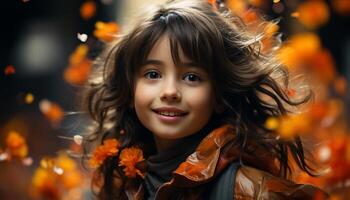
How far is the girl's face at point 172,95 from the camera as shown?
109 inches

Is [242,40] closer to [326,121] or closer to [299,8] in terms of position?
[326,121]

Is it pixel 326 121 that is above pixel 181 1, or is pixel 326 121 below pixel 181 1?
below

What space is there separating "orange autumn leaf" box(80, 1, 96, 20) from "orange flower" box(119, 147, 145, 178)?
3.67 m

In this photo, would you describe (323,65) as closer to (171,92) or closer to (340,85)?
(340,85)

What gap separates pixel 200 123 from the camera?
2855 millimetres

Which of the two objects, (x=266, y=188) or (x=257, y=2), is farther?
(x=257, y=2)

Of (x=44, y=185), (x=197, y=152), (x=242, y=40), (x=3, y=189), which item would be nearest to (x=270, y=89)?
(x=242, y=40)

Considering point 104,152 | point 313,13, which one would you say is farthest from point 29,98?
point 104,152

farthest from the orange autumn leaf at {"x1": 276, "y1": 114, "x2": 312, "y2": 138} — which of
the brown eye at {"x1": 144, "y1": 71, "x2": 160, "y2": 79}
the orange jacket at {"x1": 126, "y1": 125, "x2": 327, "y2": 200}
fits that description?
the brown eye at {"x1": 144, "y1": 71, "x2": 160, "y2": 79}

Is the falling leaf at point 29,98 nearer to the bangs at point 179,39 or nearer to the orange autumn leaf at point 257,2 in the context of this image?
the orange autumn leaf at point 257,2

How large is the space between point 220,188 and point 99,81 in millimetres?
943

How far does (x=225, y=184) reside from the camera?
2650 mm

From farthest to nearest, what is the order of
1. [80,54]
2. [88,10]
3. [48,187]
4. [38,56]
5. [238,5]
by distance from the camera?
[38,56]
[88,10]
[80,54]
[48,187]
[238,5]

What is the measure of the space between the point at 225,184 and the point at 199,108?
1.11 feet
